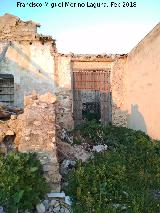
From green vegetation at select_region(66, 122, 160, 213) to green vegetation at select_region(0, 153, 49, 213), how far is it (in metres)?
0.70

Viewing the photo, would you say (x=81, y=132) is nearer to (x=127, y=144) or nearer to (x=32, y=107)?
(x=127, y=144)

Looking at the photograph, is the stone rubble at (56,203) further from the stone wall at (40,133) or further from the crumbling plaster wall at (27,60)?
the crumbling plaster wall at (27,60)

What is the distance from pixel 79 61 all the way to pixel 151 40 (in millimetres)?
3387

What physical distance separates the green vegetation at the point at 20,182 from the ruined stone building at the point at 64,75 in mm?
6548

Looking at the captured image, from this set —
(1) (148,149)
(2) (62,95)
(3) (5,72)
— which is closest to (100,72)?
(2) (62,95)

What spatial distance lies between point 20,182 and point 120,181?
2.09m

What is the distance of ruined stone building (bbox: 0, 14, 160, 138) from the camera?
1260cm

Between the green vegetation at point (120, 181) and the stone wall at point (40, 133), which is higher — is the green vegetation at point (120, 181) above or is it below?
below

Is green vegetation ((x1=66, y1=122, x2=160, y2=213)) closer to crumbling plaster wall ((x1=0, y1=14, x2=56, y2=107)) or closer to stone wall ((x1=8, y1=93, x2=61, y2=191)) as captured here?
stone wall ((x1=8, y1=93, x2=61, y2=191))

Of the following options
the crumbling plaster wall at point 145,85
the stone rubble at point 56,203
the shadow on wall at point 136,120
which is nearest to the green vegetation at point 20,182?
the stone rubble at point 56,203

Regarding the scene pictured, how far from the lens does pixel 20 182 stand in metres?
5.24

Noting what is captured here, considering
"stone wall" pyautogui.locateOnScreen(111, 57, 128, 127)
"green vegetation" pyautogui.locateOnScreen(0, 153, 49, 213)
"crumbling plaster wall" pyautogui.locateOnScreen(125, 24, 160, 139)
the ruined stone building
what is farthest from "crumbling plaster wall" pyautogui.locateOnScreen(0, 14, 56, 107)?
"green vegetation" pyautogui.locateOnScreen(0, 153, 49, 213)

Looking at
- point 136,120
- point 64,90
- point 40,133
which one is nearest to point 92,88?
point 64,90

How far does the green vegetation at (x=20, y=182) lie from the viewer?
16.3 ft
